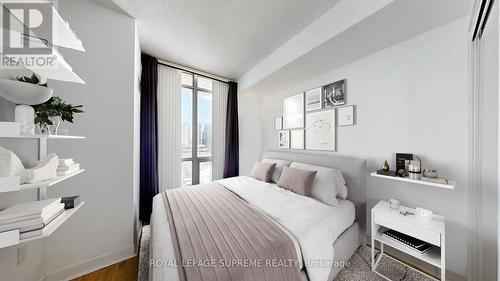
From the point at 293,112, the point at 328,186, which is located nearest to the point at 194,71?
the point at 293,112

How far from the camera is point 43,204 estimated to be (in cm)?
99

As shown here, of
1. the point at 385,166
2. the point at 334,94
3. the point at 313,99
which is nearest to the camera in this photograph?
the point at 385,166

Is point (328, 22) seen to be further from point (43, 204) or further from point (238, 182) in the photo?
point (43, 204)

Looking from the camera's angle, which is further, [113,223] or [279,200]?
[279,200]

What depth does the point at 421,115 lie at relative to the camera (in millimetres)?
1629

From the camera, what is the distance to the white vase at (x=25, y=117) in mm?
958

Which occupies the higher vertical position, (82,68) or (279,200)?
(82,68)

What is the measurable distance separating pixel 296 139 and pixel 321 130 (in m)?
0.54

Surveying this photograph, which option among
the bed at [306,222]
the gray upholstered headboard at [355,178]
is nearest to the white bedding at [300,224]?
the bed at [306,222]

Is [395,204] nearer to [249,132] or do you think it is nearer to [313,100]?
[313,100]

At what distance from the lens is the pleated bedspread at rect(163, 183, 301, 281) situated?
93 cm

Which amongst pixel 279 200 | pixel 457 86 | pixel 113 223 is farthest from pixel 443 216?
pixel 113 223

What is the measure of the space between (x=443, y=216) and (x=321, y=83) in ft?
6.65

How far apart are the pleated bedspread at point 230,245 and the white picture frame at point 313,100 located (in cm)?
188
